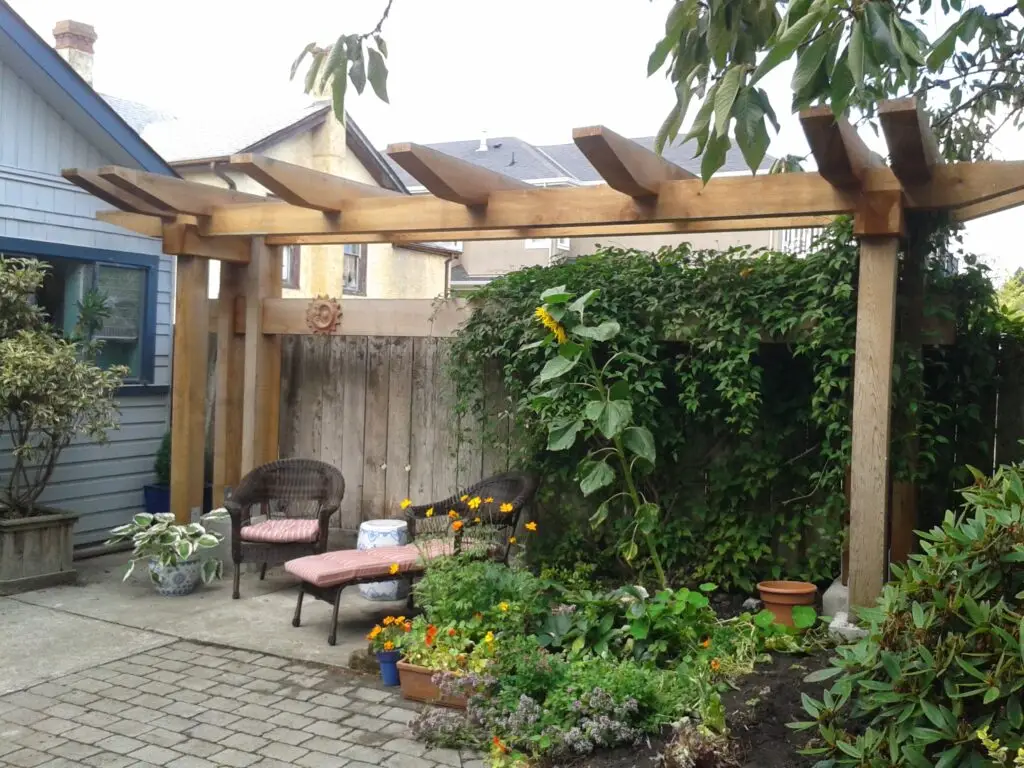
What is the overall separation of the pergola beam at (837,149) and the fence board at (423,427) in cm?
321

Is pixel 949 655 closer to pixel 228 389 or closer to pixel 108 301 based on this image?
pixel 228 389

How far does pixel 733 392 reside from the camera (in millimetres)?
5141

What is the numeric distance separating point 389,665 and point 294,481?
2375 millimetres

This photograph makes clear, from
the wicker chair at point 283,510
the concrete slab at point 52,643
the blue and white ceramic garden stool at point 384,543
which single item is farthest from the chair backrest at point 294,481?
the concrete slab at point 52,643

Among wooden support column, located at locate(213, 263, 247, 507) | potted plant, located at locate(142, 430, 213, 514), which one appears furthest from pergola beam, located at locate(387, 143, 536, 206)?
potted plant, located at locate(142, 430, 213, 514)

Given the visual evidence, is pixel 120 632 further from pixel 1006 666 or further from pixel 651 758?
pixel 1006 666

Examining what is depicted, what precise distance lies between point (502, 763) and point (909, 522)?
2.81m

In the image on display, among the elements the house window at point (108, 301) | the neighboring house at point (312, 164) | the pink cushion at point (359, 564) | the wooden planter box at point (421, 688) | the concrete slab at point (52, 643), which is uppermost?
the neighboring house at point (312, 164)

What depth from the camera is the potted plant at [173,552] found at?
605 centimetres

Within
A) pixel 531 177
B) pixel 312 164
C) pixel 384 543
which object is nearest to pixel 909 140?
pixel 384 543

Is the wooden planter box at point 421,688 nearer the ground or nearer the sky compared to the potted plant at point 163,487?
nearer the ground

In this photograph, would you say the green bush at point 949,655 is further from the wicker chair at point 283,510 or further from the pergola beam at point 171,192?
the pergola beam at point 171,192

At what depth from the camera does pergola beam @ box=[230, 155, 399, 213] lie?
211 inches

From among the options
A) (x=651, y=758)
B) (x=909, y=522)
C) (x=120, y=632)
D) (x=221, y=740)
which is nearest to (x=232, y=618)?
(x=120, y=632)
